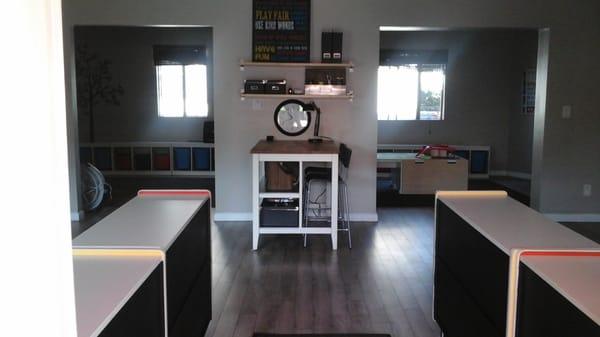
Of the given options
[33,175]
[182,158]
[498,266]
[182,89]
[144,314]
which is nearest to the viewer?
[33,175]

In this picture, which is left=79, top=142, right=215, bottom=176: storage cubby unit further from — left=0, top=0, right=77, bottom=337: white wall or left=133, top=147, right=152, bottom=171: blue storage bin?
left=0, top=0, right=77, bottom=337: white wall

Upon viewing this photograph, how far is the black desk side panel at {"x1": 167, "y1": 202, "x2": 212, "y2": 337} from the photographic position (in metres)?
2.12

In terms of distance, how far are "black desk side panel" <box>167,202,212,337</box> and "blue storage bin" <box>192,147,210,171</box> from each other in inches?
256

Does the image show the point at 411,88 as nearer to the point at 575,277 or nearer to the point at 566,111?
the point at 566,111

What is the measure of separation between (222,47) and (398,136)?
492 centimetres

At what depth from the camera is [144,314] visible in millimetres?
1730

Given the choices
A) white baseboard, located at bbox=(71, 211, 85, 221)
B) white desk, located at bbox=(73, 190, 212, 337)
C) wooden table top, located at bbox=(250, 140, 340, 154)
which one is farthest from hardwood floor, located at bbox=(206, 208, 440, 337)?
white baseboard, located at bbox=(71, 211, 85, 221)

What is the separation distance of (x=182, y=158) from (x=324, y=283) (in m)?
6.01

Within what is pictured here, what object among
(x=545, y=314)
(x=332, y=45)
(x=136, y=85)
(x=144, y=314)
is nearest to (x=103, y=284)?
(x=144, y=314)

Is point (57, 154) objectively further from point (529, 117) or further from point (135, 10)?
point (529, 117)

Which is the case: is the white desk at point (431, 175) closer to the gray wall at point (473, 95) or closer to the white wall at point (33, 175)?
the gray wall at point (473, 95)

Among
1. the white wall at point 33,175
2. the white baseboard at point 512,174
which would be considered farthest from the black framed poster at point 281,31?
the white baseboard at point 512,174

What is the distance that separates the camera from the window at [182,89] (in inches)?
385

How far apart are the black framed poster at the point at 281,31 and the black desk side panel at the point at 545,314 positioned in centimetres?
422
